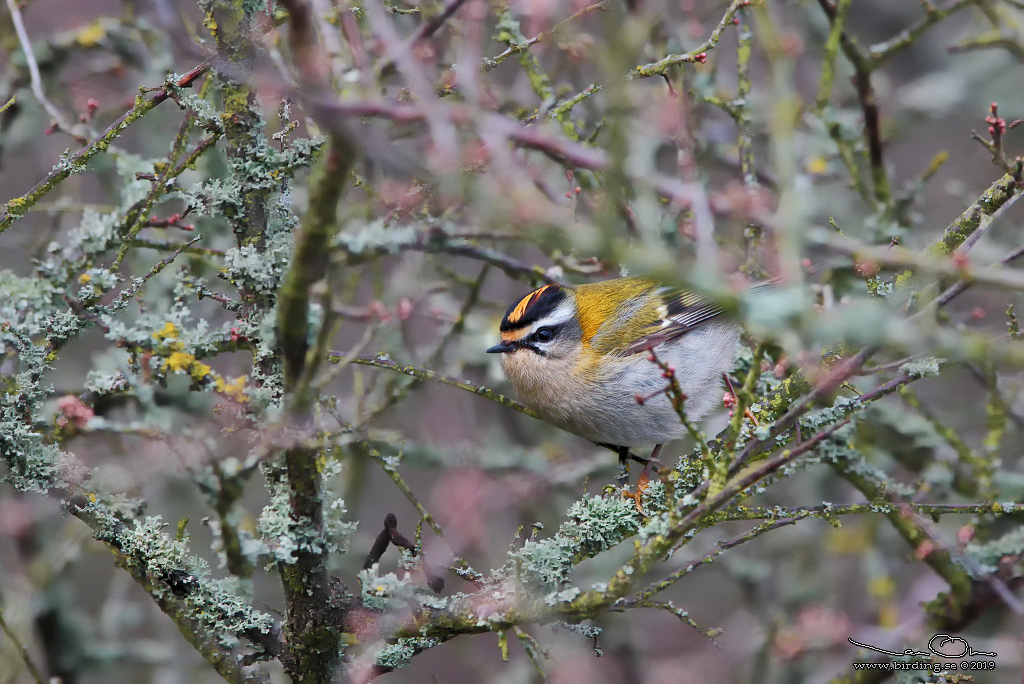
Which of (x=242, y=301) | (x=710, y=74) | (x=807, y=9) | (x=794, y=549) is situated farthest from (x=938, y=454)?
(x=242, y=301)

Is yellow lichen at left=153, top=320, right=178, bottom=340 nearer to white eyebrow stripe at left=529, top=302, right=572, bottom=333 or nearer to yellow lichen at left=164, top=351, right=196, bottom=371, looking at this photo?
yellow lichen at left=164, top=351, right=196, bottom=371

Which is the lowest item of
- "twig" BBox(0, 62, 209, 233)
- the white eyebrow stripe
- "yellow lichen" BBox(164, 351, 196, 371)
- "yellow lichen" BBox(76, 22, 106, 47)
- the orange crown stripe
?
the white eyebrow stripe

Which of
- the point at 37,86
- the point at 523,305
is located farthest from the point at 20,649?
the point at 523,305

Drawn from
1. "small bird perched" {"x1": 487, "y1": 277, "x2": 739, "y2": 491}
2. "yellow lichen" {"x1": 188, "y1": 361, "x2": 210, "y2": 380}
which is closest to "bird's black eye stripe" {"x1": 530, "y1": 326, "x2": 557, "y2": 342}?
"small bird perched" {"x1": 487, "y1": 277, "x2": 739, "y2": 491}

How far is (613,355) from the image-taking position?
4309mm

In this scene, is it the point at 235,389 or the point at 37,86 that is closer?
the point at 235,389

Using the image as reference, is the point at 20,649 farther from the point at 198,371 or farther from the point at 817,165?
the point at 817,165

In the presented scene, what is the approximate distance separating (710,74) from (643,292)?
1.24 m

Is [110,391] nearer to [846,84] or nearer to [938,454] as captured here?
[938,454]

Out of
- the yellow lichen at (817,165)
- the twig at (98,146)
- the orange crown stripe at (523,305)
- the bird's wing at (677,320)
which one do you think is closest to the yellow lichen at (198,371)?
the twig at (98,146)

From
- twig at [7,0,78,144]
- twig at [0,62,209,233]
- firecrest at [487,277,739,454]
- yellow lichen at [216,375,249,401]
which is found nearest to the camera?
yellow lichen at [216,375,249,401]

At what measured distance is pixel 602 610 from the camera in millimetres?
2320

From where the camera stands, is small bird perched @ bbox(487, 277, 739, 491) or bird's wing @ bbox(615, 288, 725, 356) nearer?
small bird perched @ bbox(487, 277, 739, 491)

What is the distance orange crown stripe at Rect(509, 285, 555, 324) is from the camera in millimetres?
4262
